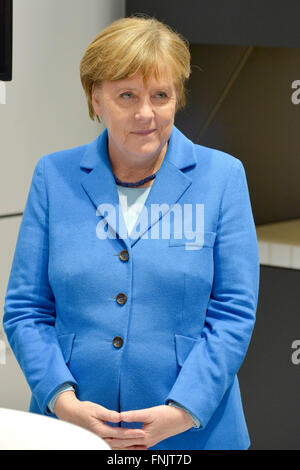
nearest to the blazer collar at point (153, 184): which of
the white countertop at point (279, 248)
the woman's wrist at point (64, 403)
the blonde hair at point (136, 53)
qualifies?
the blonde hair at point (136, 53)

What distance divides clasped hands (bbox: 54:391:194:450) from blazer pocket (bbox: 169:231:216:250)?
29 cm

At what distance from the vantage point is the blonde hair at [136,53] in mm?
1354

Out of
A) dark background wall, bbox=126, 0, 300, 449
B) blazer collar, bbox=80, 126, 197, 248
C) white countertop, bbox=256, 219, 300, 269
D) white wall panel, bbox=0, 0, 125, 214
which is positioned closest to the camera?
blazer collar, bbox=80, 126, 197, 248

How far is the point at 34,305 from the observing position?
1.49m

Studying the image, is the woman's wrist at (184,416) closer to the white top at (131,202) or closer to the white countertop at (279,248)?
the white top at (131,202)

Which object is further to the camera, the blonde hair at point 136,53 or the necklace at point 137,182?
the necklace at point 137,182

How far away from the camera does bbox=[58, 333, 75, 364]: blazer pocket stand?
57.6 inches

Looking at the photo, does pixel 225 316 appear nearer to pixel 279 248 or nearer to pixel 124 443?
pixel 124 443

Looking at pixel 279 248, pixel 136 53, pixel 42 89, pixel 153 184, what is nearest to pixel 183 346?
pixel 153 184

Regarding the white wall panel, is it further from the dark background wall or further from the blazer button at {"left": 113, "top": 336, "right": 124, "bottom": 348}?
the blazer button at {"left": 113, "top": 336, "right": 124, "bottom": 348}

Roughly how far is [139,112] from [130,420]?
54 cm

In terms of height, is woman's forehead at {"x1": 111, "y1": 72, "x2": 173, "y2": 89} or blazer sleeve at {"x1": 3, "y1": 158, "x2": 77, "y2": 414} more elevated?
woman's forehead at {"x1": 111, "y1": 72, "x2": 173, "y2": 89}

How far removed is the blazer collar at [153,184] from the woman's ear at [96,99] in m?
0.09

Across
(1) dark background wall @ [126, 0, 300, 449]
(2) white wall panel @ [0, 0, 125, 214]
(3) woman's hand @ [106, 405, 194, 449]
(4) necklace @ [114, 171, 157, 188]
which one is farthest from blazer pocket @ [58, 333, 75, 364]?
(1) dark background wall @ [126, 0, 300, 449]
